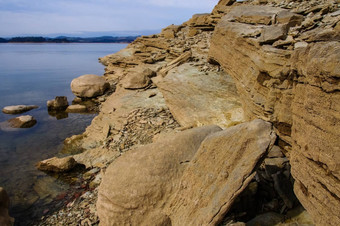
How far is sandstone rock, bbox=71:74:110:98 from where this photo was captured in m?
21.1

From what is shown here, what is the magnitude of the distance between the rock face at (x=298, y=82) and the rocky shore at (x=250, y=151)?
0.02m

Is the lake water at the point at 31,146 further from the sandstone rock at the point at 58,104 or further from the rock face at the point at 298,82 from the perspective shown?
the rock face at the point at 298,82

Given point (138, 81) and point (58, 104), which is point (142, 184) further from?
point (58, 104)

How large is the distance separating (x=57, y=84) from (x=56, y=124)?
16.8m

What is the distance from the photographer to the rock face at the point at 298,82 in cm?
346

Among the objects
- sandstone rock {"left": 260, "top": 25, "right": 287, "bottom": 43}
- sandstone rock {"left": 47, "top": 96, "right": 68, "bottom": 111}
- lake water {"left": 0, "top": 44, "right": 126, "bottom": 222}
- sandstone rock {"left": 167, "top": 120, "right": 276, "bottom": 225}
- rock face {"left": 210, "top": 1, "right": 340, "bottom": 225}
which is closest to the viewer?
rock face {"left": 210, "top": 1, "right": 340, "bottom": 225}

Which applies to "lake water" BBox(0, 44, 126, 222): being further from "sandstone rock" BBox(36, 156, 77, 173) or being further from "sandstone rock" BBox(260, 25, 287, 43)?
"sandstone rock" BBox(260, 25, 287, 43)

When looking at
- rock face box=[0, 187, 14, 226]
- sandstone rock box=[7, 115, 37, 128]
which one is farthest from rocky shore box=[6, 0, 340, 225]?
sandstone rock box=[7, 115, 37, 128]

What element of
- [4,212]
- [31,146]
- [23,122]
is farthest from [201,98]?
[23,122]

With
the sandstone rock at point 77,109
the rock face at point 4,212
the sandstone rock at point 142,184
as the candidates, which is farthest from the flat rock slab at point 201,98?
the sandstone rock at point 77,109

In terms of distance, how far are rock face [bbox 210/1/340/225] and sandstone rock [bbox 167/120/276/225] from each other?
77 cm

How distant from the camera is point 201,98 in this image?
1030 centimetres

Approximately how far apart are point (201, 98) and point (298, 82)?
19.3 ft

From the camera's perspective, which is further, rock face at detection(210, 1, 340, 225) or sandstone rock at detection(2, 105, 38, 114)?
sandstone rock at detection(2, 105, 38, 114)
